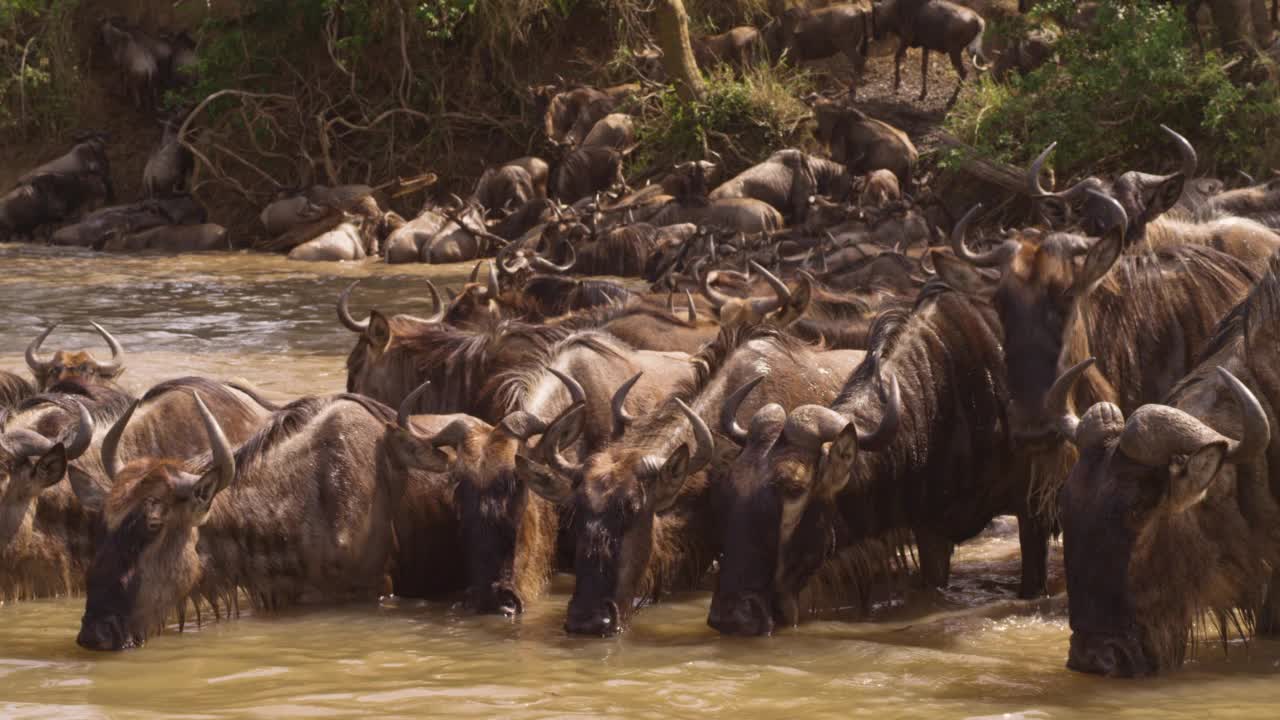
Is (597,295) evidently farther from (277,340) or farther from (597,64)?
(597,64)

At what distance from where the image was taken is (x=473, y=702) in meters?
4.76

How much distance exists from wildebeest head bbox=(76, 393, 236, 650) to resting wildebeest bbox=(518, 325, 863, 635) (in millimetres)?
1100

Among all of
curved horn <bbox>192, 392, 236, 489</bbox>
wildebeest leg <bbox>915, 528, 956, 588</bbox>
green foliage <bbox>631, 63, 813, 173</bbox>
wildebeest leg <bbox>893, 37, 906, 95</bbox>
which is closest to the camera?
curved horn <bbox>192, 392, 236, 489</bbox>

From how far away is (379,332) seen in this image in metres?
8.49

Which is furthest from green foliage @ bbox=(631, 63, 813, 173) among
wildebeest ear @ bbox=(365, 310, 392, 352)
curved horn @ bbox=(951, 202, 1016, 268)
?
curved horn @ bbox=(951, 202, 1016, 268)

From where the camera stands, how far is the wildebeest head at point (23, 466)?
627 cm

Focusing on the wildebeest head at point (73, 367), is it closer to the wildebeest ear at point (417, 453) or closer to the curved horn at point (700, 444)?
the wildebeest ear at point (417, 453)

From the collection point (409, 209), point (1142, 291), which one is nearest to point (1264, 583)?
point (1142, 291)

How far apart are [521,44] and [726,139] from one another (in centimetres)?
489

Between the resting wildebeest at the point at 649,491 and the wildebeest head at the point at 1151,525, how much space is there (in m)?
1.41

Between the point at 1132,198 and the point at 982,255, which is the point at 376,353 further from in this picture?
the point at 1132,198

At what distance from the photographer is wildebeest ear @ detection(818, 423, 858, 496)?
554 cm

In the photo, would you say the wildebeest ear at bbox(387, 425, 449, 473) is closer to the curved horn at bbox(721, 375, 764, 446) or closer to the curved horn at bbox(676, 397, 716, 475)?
the curved horn at bbox(676, 397, 716, 475)

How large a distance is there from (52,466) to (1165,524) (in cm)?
391
